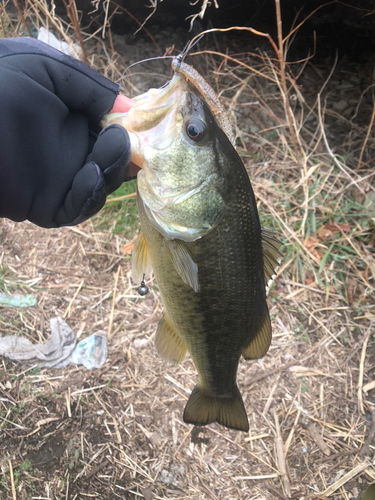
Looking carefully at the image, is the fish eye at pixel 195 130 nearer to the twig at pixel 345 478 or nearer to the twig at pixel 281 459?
the twig at pixel 281 459

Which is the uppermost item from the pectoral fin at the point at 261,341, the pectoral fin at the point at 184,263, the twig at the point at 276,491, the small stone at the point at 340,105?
the pectoral fin at the point at 184,263

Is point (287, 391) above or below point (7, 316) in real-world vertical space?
below

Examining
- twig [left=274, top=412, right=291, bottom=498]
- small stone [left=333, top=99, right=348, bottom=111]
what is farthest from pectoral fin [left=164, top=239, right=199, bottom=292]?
small stone [left=333, top=99, right=348, bottom=111]

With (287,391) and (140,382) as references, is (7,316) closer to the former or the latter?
(140,382)

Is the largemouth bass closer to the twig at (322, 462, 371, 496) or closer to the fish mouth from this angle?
the fish mouth

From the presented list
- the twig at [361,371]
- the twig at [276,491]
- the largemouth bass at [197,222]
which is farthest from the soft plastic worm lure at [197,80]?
the twig at [276,491]

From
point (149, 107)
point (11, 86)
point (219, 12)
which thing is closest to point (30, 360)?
point (11, 86)
